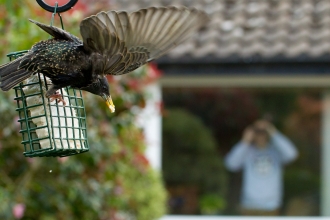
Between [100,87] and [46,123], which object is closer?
[100,87]

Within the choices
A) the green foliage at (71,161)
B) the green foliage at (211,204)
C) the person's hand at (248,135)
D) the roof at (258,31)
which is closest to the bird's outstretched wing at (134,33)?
the green foliage at (71,161)

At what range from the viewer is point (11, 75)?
3.23 m

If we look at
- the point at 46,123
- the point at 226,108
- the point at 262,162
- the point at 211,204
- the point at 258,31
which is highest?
the point at 258,31

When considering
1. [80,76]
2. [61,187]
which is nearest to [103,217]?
[61,187]

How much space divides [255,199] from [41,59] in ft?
20.5

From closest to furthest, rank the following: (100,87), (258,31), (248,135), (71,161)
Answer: (100,87) → (71,161) → (258,31) → (248,135)

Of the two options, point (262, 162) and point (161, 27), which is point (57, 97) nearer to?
point (161, 27)

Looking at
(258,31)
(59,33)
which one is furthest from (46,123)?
(258,31)

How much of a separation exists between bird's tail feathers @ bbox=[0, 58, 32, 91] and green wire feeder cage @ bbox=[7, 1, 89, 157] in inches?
10.3

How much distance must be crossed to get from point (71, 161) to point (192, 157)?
385cm

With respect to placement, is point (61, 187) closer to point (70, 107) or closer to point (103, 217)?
point (103, 217)

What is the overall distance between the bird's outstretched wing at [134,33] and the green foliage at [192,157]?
553 cm

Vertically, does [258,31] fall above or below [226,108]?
above

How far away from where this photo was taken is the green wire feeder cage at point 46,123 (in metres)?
3.49
